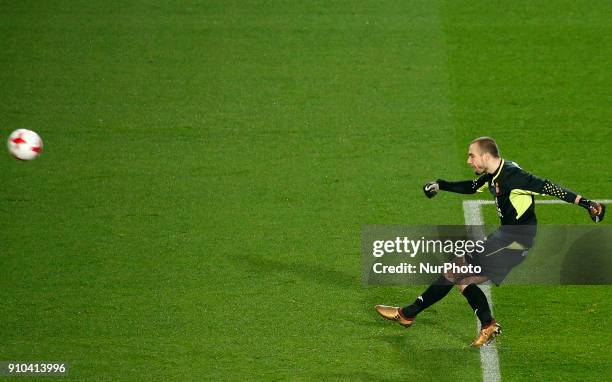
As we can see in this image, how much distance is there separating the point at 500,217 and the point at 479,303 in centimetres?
84

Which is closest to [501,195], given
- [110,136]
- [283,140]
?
[283,140]

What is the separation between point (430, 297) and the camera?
411 inches

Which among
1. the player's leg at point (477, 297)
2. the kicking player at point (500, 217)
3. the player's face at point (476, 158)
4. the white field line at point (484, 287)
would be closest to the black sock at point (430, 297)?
the kicking player at point (500, 217)

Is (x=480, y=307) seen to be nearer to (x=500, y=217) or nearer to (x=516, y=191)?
(x=500, y=217)

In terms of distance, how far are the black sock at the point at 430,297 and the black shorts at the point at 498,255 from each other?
317mm

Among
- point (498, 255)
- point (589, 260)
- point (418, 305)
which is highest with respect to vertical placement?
point (589, 260)

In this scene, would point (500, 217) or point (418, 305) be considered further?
point (418, 305)

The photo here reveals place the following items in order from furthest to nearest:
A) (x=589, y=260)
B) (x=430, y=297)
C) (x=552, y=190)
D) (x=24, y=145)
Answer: (x=24, y=145) → (x=589, y=260) → (x=430, y=297) → (x=552, y=190)

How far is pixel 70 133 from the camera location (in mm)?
13812

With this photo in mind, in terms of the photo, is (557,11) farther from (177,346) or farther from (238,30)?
(177,346)

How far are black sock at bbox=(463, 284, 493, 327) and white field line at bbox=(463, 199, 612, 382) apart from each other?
32cm

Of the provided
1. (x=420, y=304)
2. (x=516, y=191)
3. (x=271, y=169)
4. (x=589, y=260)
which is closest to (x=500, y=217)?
(x=516, y=191)

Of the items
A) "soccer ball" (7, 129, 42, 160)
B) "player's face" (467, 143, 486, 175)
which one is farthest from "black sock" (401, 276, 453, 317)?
"soccer ball" (7, 129, 42, 160)

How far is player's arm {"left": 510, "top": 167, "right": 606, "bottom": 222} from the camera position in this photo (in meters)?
9.84
